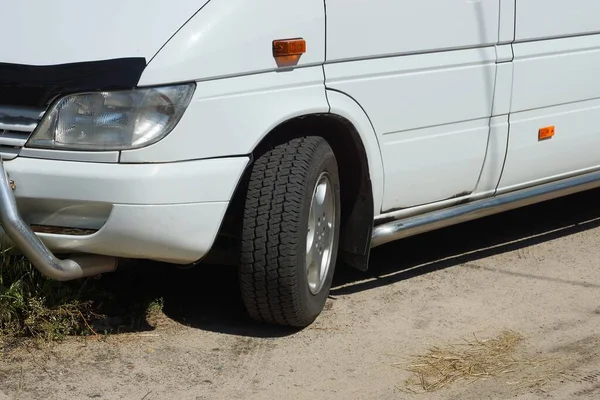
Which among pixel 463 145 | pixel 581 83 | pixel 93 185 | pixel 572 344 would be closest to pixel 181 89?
pixel 93 185

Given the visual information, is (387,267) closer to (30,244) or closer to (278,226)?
(278,226)

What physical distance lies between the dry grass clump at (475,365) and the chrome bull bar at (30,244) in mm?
1376

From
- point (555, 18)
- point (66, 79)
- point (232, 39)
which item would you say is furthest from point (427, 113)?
point (66, 79)

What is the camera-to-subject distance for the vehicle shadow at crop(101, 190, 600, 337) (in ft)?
16.9

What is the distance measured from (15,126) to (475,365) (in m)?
2.05

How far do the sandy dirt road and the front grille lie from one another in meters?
0.84

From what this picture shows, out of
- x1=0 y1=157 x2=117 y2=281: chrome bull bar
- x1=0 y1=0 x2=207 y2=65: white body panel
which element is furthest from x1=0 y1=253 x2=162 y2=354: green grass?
x1=0 y1=0 x2=207 y2=65: white body panel

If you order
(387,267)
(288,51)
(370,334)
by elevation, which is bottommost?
(387,267)

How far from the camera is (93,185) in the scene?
4.19 m

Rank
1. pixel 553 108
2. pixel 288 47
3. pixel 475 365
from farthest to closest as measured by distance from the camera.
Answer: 1. pixel 553 108
2. pixel 475 365
3. pixel 288 47

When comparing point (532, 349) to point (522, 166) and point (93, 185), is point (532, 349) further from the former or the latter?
point (93, 185)

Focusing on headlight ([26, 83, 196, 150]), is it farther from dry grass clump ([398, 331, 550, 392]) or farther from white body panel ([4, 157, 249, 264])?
dry grass clump ([398, 331, 550, 392])

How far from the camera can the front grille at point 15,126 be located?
4.24 m

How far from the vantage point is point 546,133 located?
5.81 meters
